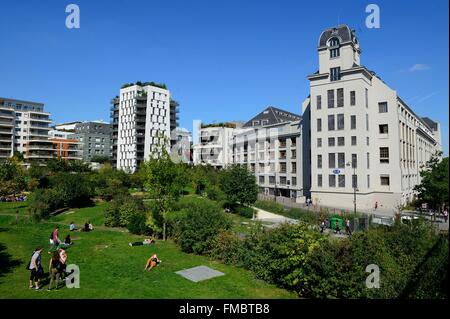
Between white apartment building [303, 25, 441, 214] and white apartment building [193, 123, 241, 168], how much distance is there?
1843 inches

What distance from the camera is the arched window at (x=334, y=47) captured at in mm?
51406

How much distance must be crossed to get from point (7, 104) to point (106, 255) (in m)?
111

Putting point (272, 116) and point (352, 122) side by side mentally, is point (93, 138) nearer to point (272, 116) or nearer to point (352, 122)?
point (272, 116)

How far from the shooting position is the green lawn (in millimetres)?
13517

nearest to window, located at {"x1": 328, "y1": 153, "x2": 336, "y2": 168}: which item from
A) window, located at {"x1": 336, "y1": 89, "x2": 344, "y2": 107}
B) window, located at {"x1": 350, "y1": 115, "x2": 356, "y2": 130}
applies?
window, located at {"x1": 350, "y1": 115, "x2": 356, "y2": 130}

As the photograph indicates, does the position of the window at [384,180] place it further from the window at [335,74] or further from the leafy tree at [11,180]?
the leafy tree at [11,180]

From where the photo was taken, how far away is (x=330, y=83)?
52.3m

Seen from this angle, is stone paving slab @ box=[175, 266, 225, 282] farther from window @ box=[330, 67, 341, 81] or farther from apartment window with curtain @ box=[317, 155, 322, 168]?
window @ box=[330, 67, 341, 81]

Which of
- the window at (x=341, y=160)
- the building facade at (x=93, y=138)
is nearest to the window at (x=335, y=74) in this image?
the window at (x=341, y=160)

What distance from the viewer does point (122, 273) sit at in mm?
16188

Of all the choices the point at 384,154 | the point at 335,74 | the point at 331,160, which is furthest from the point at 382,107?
the point at 331,160

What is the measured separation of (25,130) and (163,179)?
103 metres

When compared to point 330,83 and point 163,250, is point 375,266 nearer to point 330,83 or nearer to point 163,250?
point 163,250
